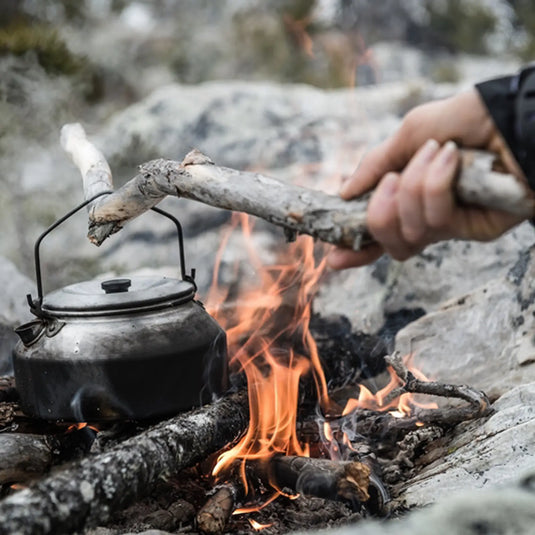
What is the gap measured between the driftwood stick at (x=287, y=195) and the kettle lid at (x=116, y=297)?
34cm

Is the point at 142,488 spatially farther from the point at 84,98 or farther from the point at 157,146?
the point at 84,98

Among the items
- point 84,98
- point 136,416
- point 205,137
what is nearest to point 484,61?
point 84,98

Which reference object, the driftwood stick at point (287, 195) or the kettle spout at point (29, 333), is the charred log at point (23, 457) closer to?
the kettle spout at point (29, 333)

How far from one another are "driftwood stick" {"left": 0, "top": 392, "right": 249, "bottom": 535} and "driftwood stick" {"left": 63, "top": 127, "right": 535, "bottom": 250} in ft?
2.85

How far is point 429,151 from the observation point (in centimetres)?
165

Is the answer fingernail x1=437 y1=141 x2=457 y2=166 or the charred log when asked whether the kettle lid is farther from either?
fingernail x1=437 y1=141 x2=457 y2=166

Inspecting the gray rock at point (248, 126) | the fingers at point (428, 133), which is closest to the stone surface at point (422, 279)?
the gray rock at point (248, 126)

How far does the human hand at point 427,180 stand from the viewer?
162 cm

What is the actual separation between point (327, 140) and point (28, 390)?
4.12 metres

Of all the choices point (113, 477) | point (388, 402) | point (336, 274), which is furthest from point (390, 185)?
point (336, 274)

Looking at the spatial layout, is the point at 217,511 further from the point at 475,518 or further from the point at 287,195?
the point at 287,195

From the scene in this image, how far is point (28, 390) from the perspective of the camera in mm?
2562

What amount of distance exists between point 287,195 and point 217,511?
4.04 feet

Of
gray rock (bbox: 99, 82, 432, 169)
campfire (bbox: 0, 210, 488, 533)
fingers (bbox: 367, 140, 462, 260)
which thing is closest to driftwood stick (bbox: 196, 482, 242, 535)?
campfire (bbox: 0, 210, 488, 533)
